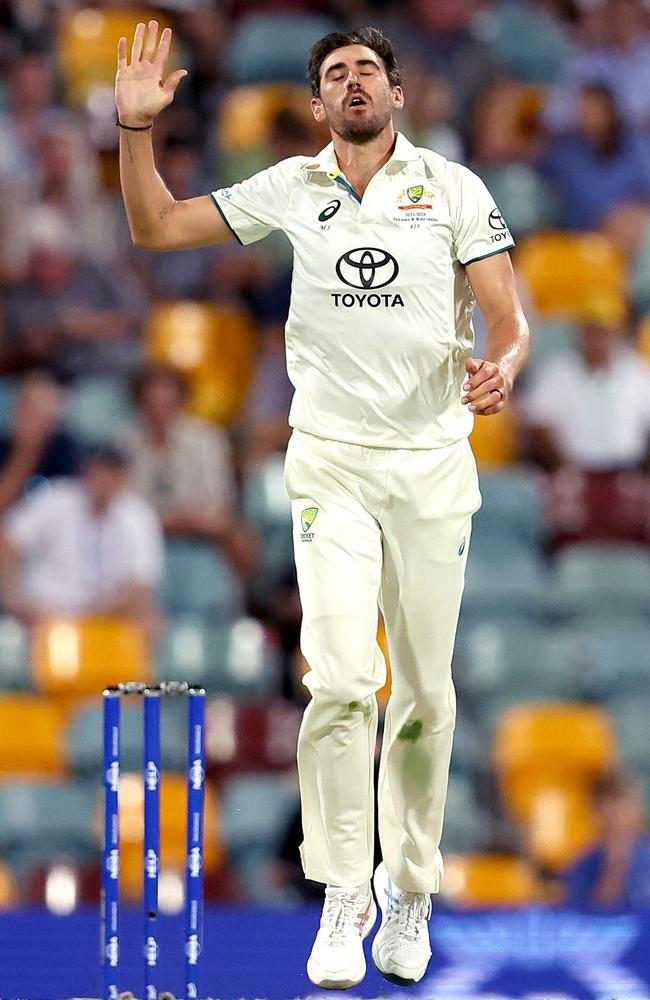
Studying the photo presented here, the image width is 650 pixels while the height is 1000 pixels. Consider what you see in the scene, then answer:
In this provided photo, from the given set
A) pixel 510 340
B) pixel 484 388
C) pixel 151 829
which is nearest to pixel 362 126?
pixel 510 340

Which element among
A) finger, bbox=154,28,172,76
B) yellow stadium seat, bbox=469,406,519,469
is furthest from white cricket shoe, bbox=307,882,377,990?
yellow stadium seat, bbox=469,406,519,469

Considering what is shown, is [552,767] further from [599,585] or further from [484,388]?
[484,388]

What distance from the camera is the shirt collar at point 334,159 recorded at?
15.0ft

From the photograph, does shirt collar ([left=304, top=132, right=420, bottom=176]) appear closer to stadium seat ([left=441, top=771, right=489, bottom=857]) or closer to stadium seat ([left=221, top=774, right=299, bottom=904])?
stadium seat ([left=221, top=774, right=299, bottom=904])

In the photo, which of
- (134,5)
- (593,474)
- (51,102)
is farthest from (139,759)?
(134,5)

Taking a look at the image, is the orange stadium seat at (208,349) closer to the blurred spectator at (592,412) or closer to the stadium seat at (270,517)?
the stadium seat at (270,517)

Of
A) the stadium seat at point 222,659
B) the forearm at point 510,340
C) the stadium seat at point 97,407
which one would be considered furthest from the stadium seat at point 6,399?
the forearm at point 510,340

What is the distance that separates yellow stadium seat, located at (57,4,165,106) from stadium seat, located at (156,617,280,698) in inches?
136

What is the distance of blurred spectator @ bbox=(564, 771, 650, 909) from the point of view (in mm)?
6984

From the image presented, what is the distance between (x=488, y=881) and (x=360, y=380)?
317 centimetres

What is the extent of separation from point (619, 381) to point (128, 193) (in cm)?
454

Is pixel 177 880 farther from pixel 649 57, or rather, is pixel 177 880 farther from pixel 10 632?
pixel 649 57

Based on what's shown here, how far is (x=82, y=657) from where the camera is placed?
757 centimetres

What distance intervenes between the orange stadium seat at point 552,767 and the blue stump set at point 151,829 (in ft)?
10.7
